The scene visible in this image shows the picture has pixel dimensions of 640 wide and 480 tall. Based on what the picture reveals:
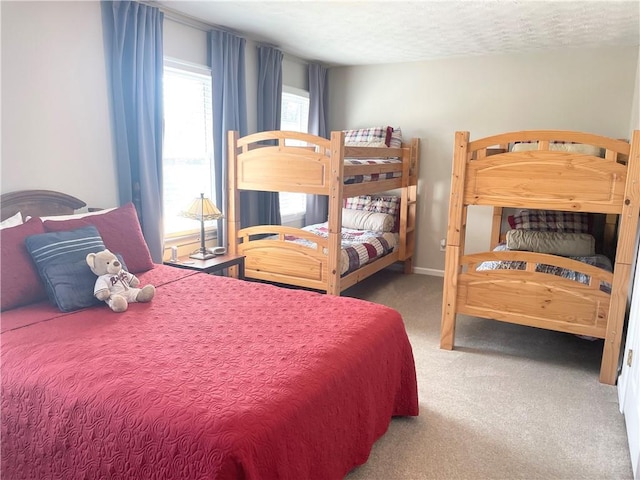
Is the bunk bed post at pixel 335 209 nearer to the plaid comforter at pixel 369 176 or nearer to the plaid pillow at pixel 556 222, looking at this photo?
the plaid comforter at pixel 369 176

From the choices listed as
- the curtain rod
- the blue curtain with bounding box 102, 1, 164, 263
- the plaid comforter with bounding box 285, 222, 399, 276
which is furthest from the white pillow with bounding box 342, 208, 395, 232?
the blue curtain with bounding box 102, 1, 164, 263

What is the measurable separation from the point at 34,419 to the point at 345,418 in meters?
1.05

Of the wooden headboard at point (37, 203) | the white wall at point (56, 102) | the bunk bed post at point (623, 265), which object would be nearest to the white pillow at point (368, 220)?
the bunk bed post at point (623, 265)

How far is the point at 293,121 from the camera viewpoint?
504cm

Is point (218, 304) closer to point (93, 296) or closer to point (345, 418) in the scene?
point (93, 296)

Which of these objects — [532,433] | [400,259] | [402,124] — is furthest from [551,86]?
[532,433]

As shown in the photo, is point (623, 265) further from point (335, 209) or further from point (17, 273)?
point (17, 273)

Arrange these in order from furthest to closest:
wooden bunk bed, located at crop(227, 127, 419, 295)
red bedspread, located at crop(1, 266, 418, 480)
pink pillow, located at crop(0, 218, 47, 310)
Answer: wooden bunk bed, located at crop(227, 127, 419, 295) → pink pillow, located at crop(0, 218, 47, 310) → red bedspread, located at crop(1, 266, 418, 480)

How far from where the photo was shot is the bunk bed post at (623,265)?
2.56 metres

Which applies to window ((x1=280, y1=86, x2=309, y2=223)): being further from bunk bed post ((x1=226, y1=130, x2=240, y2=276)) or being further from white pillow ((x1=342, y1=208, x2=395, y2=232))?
bunk bed post ((x1=226, y1=130, x2=240, y2=276))

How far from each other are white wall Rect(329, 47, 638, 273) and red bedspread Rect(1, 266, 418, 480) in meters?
3.01

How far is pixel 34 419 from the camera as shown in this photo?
60.7 inches

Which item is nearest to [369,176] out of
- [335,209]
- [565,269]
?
[335,209]

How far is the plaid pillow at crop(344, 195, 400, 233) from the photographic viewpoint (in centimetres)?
498
